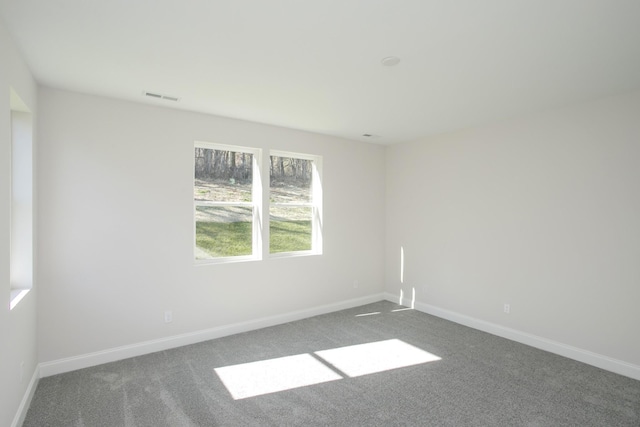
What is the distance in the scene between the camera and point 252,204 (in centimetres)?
421

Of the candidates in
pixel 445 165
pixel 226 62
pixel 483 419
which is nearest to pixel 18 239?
pixel 226 62

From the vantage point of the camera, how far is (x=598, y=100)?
3.17m

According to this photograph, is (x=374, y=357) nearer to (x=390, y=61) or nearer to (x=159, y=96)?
(x=390, y=61)

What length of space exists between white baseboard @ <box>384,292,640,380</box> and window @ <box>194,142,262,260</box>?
8.56 ft

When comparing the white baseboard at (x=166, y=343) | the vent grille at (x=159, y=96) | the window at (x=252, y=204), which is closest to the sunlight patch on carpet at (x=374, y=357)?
the white baseboard at (x=166, y=343)

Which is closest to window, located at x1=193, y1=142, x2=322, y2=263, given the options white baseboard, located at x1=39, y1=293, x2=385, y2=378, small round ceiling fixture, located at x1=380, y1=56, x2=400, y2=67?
white baseboard, located at x1=39, y1=293, x2=385, y2=378

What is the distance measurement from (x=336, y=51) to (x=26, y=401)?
3290mm

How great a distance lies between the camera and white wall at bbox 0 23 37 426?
74.5 inches

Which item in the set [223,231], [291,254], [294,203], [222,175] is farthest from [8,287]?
[294,203]

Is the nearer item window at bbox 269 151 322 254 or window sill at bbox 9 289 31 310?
window sill at bbox 9 289 31 310

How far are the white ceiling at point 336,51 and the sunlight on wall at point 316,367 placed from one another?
8.21 ft

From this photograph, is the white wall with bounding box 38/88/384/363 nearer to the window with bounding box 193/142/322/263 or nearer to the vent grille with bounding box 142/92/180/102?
the window with bounding box 193/142/322/263

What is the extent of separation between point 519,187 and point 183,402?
390 centimetres

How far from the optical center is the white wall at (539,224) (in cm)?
304
